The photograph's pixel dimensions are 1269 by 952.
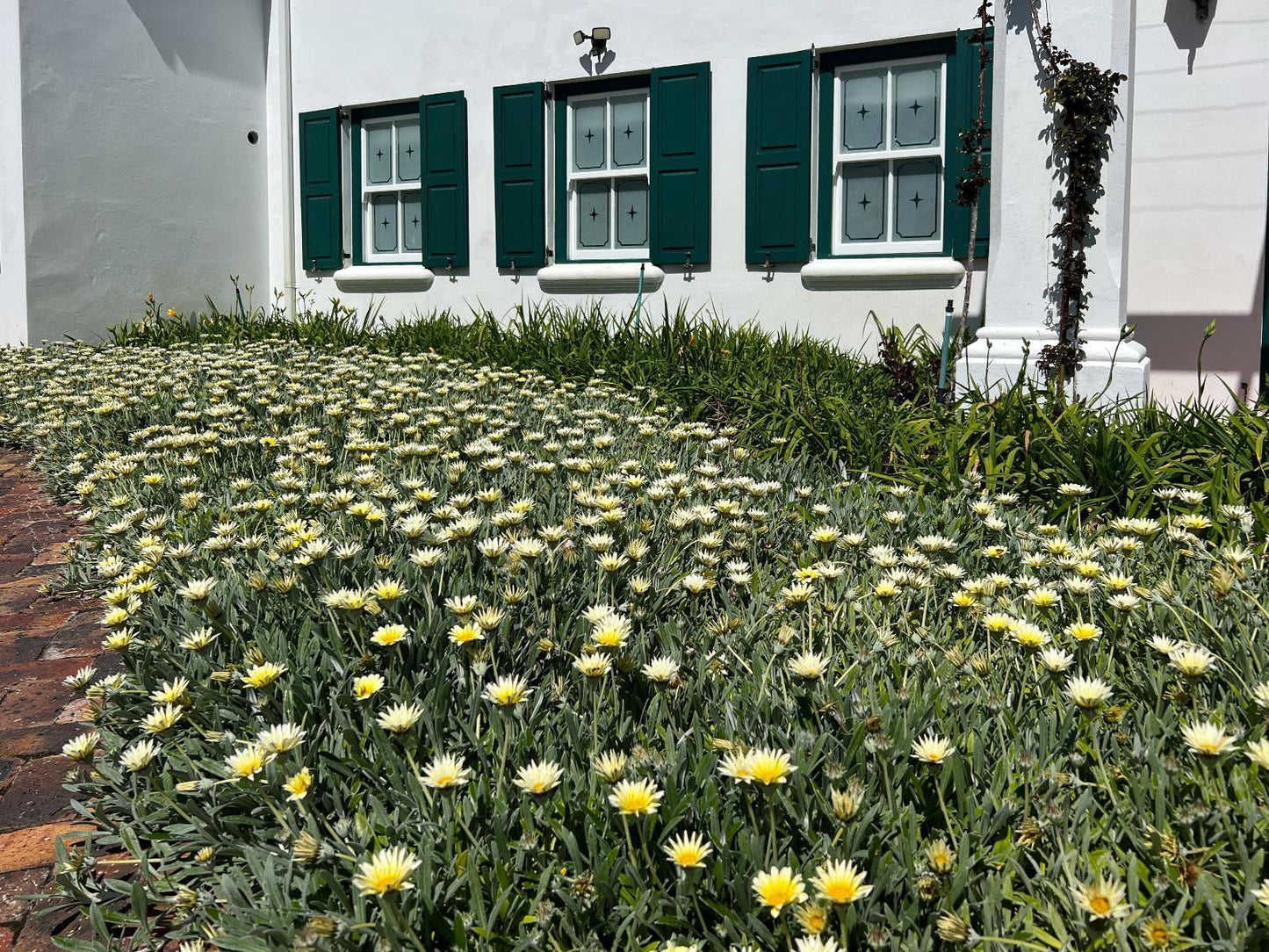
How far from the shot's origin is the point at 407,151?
31.1ft

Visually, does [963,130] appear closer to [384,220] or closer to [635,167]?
[635,167]

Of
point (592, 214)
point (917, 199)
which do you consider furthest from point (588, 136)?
point (917, 199)

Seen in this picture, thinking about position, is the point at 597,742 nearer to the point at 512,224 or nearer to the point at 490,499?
the point at 490,499

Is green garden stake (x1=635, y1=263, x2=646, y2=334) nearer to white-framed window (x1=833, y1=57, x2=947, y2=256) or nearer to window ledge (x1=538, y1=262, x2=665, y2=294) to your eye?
window ledge (x1=538, y1=262, x2=665, y2=294)

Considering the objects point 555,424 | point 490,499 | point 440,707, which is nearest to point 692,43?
point 555,424

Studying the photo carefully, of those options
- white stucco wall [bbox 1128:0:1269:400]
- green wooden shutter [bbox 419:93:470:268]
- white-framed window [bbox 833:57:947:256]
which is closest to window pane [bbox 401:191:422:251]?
A: green wooden shutter [bbox 419:93:470:268]

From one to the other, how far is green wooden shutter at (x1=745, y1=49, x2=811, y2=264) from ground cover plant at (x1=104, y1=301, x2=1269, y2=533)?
27.6 inches

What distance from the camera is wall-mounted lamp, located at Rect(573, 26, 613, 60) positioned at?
26.3ft

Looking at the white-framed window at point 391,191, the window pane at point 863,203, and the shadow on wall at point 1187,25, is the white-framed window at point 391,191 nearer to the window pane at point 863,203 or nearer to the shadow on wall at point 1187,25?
the window pane at point 863,203

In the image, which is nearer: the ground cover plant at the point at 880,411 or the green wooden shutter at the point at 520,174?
the ground cover plant at the point at 880,411

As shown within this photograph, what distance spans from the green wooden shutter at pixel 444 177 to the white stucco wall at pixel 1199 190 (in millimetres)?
5514

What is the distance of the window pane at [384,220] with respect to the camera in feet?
31.7

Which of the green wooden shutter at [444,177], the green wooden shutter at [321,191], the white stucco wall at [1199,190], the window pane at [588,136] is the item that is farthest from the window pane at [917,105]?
the green wooden shutter at [321,191]

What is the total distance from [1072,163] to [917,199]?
7.06 feet
